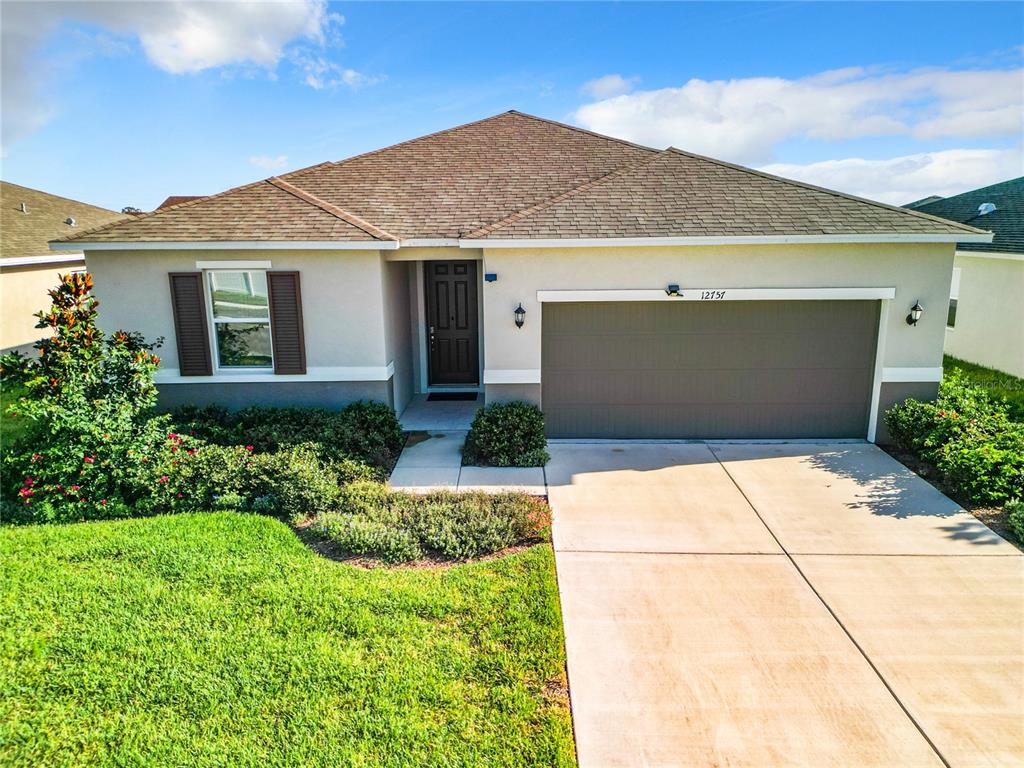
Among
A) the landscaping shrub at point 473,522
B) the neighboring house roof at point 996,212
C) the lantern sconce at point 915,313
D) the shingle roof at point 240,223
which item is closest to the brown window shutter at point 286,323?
the shingle roof at point 240,223

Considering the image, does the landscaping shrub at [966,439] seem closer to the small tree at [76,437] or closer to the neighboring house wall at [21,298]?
the small tree at [76,437]

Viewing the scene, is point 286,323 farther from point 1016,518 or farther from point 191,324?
point 1016,518

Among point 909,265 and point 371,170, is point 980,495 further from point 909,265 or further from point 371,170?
point 371,170

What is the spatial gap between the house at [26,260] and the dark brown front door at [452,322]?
372 inches

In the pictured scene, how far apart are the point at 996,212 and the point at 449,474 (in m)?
16.3

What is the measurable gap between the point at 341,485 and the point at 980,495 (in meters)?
7.81

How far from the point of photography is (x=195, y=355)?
32.4ft

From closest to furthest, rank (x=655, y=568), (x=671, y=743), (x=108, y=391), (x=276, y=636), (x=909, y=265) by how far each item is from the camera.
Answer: (x=671, y=743) → (x=276, y=636) → (x=655, y=568) → (x=108, y=391) → (x=909, y=265)

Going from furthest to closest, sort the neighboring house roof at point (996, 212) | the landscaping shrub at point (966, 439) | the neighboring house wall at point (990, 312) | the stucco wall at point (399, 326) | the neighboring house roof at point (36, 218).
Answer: the neighboring house roof at point (36, 218), the neighboring house roof at point (996, 212), the neighboring house wall at point (990, 312), the stucco wall at point (399, 326), the landscaping shrub at point (966, 439)

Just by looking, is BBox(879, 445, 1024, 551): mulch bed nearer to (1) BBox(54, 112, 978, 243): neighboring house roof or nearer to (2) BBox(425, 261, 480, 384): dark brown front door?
(1) BBox(54, 112, 978, 243): neighboring house roof

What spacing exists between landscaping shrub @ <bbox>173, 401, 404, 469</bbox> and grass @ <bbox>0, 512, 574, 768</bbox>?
215cm

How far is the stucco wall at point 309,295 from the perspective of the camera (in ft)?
31.5

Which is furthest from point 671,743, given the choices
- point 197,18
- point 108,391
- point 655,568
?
point 197,18

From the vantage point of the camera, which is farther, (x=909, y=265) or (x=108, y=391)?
(x=909, y=265)
